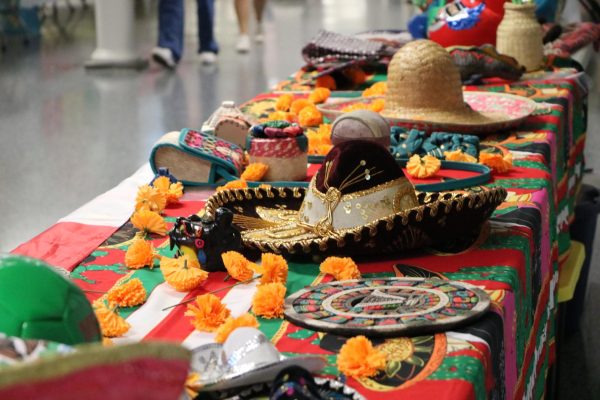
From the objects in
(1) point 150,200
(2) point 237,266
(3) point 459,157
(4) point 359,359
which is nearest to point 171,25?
(3) point 459,157

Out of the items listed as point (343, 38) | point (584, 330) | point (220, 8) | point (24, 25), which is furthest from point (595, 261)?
point (220, 8)

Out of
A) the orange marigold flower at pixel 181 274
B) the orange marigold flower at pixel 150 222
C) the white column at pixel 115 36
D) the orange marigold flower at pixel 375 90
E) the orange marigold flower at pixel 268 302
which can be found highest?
the orange marigold flower at pixel 268 302

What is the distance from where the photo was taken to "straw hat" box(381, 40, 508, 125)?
2.28 metres

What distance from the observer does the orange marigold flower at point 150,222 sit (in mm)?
1631

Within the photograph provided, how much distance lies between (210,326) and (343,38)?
2299 mm

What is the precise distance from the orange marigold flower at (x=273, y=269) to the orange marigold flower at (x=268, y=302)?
0.26ft

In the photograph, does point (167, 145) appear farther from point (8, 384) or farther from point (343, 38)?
point (343, 38)

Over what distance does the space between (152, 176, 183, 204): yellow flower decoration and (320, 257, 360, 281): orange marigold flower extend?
1.60 feet

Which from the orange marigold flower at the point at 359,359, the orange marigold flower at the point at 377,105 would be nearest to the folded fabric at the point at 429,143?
the orange marigold flower at the point at 377,105

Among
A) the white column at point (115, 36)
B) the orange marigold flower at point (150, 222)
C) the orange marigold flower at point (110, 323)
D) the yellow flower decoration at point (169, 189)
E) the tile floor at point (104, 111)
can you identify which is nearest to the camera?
the orange marigold flower at point (110, 323)

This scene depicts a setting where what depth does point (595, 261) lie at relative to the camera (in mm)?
3352

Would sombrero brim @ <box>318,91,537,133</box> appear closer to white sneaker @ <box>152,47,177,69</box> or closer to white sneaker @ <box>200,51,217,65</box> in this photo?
white sneaker @ <box>152,47,177,69</box>

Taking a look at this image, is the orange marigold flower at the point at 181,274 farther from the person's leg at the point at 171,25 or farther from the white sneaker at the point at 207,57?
the white sneaker at the point at 207,57

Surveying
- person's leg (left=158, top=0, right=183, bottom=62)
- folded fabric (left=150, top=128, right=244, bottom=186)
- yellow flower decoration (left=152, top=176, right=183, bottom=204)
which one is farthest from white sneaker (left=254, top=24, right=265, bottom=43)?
yellow flower decoration (left=152, top=176, right=183, bottom=204)
